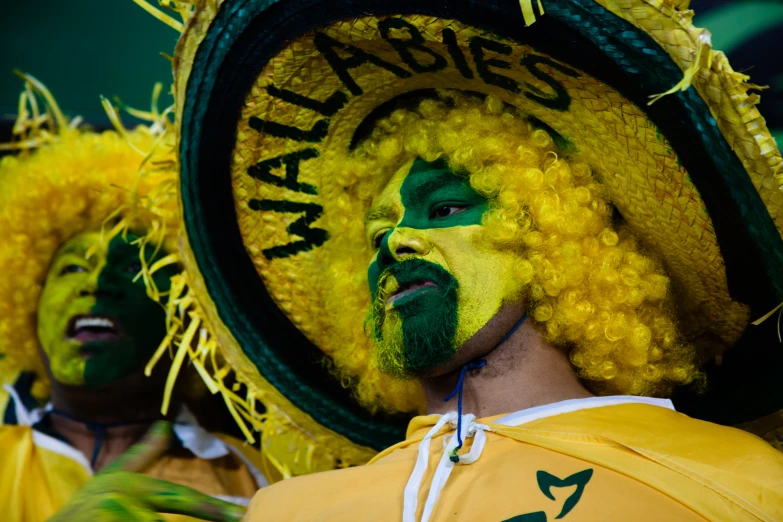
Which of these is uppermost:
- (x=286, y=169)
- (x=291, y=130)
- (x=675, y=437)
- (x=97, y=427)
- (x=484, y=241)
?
(x=291, y=130)

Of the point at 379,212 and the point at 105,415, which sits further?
the point at 105,415

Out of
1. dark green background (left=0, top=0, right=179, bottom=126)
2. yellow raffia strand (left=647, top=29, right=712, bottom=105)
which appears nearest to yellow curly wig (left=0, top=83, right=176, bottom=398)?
dark green background (left=0, top=0, right=179, bottom=126)

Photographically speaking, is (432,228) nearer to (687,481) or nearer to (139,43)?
(687,481)

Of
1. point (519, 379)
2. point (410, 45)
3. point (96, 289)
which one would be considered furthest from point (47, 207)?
point (519, 379)

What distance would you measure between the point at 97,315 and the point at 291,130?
1.12 m

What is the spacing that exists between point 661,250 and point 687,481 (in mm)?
678

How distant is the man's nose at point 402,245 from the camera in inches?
83.1

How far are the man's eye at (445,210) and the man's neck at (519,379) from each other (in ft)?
1.09

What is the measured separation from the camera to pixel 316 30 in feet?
6.88

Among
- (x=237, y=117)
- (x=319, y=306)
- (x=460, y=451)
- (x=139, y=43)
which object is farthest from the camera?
(x=139, y=43)

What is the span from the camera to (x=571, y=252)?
2146 millimetres

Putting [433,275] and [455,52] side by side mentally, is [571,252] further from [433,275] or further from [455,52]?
[455,52]

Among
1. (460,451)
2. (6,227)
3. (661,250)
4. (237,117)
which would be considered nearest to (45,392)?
(6,227)

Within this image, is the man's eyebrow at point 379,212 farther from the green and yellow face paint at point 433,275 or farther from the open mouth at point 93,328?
the open mouth at point 93,328
